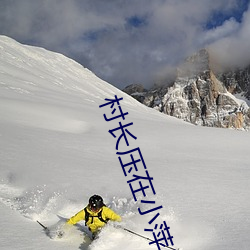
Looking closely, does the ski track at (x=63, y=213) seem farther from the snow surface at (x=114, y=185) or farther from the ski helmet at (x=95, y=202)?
the ski helmet at (x=95, y=202)

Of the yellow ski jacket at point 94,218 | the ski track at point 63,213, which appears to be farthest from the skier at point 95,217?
the ski track at point 63,213

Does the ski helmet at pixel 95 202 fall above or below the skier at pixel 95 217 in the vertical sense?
above

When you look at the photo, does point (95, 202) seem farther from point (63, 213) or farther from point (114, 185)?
point (114, 185)

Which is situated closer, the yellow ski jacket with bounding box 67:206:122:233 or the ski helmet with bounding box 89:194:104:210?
the ski helmet with bounding box 89:194:104:210

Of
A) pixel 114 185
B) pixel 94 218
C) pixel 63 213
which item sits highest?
pixel 114 185

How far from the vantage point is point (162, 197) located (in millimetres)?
7012

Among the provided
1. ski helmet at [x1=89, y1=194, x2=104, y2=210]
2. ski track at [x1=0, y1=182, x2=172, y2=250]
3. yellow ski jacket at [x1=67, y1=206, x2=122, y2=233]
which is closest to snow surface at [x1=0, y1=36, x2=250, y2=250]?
ski track at [x1=0, y1=182, x2=172, y2=250]

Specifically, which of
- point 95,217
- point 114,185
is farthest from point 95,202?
point 114,185

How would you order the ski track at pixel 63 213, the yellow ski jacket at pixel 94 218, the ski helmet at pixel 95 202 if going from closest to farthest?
the ski track at pixel 63 213, the ski helmet at pixel 95 202, the yellow ski jacket at pixel 94 218

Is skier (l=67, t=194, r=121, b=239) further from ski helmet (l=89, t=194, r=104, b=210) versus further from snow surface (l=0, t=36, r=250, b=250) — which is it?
snow surface (l=0, t=36, r=250, b=250)

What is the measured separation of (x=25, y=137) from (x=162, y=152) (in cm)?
516

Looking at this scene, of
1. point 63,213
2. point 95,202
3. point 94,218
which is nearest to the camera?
point 95,202

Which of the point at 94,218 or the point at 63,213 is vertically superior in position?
the point at 63,213

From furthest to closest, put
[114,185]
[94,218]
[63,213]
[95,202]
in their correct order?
[114,185], [63,213], [94,218], [95,202]
